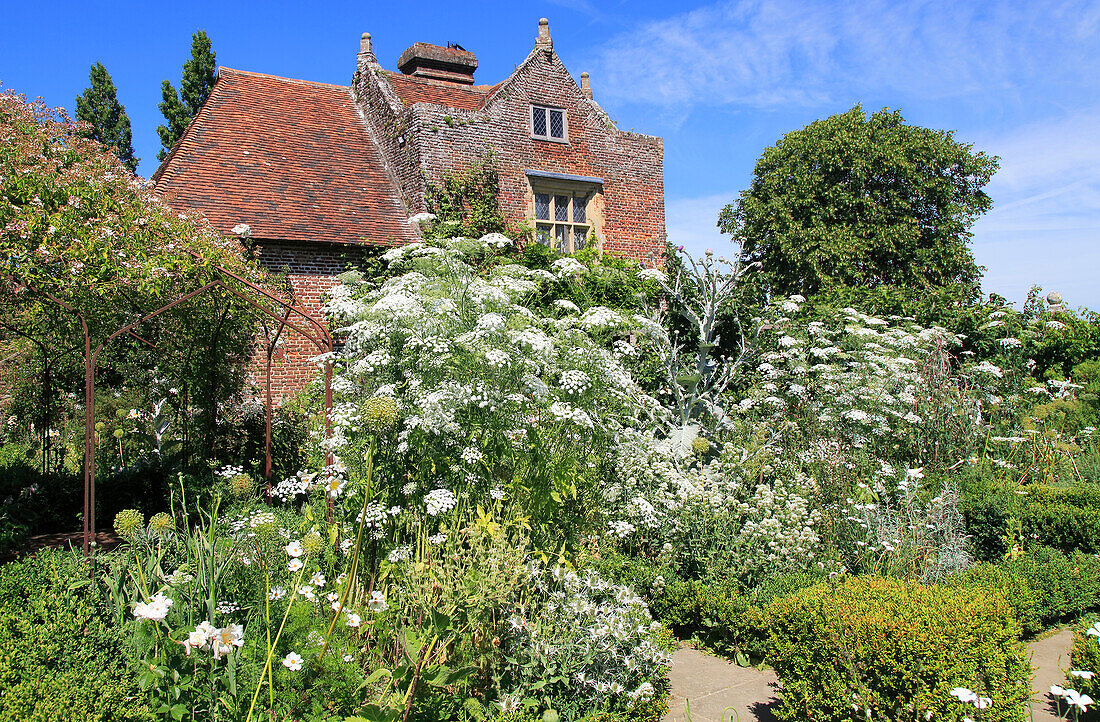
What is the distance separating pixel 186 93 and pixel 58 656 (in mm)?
21362

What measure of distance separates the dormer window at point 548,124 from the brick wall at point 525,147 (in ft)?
0.42

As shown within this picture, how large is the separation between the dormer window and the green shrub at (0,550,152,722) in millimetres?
13078

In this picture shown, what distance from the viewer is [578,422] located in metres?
4.42

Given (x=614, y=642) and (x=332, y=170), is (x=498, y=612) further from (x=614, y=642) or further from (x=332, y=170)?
(x=332, y=170)

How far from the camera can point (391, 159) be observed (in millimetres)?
14602

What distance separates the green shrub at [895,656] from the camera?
3389 mm

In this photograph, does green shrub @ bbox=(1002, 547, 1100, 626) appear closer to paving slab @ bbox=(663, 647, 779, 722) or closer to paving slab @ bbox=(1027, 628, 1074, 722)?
paving slab @ bbox=(1027, 628, 1074, 722)

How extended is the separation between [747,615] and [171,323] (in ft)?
20.3

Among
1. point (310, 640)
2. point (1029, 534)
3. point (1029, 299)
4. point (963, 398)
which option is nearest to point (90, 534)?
point (310, 640)

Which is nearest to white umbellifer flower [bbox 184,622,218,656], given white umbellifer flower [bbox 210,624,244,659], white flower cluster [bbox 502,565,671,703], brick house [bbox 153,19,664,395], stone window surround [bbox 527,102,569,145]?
white umbellifer flower [bbox 210,624,244,659]

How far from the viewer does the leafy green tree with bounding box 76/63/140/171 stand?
21.9 m

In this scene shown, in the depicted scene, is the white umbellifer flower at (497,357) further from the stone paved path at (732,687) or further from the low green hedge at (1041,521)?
the low green hedge at (1041,521)

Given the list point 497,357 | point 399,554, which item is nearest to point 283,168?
point 497,357

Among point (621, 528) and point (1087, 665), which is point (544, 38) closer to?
point (621, 528)
